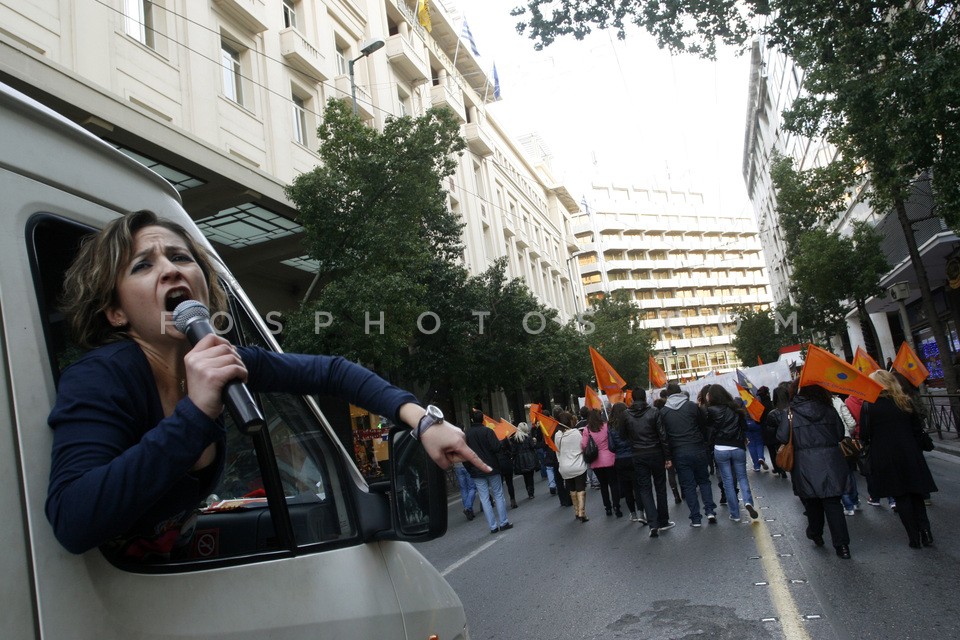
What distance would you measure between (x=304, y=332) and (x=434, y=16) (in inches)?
954

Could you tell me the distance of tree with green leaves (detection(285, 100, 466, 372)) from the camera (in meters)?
13.4

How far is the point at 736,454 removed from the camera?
884 centimetres

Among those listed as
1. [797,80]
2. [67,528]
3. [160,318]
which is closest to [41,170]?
[160,318]

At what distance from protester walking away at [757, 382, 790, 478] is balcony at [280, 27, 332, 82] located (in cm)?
1488

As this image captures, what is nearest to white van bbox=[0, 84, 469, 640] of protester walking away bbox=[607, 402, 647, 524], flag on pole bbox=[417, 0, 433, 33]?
protester walking away bbox=[607, 402, 647, 524]

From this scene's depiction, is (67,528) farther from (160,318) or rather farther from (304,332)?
(304,332)

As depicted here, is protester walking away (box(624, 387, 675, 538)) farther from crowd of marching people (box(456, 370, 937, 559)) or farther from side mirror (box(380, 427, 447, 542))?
side mirror (box(380, 427, 447, 542))

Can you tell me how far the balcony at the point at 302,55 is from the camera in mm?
19188

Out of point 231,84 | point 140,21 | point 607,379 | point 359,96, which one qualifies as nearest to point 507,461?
point 607,379

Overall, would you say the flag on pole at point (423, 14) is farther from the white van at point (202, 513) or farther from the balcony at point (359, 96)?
the white van at point (202, 513)

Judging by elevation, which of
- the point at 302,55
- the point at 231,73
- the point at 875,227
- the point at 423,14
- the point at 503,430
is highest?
the point at 423,14

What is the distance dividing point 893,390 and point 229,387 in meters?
7.33

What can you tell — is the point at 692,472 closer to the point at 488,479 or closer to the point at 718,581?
the point at 718,581

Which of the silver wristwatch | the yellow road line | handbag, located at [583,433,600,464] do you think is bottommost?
the yellow road line
